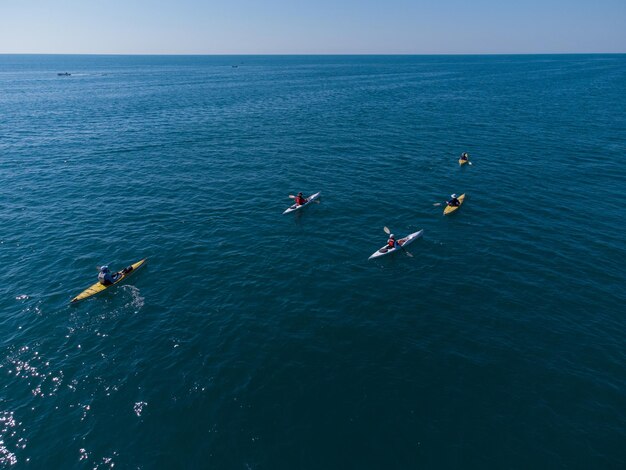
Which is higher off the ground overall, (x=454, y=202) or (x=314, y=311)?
(x=454, y=202)

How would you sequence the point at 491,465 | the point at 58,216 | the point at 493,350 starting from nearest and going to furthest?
the point at 491,465
the point at 493,350
the point at 58,216

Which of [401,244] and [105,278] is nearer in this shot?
[105,278]

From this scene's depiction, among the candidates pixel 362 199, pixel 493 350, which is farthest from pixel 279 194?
pixel 493 350

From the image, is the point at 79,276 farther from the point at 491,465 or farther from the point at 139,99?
the point at 139,99

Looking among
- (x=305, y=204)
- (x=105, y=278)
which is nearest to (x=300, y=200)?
(x=305, y=204)

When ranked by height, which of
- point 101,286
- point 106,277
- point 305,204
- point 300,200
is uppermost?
point 300,200

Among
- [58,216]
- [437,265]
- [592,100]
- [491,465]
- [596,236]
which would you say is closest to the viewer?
[491,465]

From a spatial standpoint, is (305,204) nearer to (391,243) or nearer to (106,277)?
(391,243)

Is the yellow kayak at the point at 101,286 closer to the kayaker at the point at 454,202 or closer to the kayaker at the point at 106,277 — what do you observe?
the kayaker at the point at 106,277
